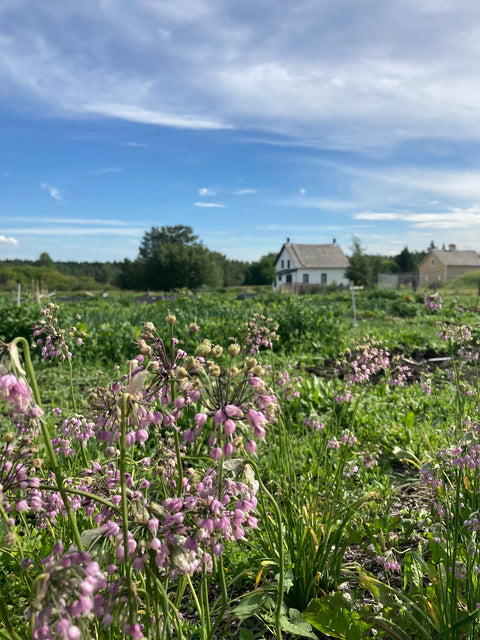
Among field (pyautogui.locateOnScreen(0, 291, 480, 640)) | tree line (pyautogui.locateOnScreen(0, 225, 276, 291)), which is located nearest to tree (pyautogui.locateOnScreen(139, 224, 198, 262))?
tree line (pyautogui.locateOnScreen(0, 225, 276, 291))

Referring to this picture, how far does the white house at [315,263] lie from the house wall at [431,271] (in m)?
11.0

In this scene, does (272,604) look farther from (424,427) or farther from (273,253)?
(273,253)

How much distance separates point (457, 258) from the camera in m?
65.0

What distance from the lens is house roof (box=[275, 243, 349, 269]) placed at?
6272cm

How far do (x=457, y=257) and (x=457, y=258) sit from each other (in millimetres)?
258

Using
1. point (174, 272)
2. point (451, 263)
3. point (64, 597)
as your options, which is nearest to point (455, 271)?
point (451, 263)

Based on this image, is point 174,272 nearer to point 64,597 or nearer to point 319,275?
point 319,275

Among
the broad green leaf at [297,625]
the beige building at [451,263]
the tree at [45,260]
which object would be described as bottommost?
the broad green leaf at [297,625]

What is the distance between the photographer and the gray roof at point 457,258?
64.2m

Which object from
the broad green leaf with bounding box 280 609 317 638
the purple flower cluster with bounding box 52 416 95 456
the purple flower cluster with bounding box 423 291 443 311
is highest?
the purple flower cluster with bounding box 423 291 443 311

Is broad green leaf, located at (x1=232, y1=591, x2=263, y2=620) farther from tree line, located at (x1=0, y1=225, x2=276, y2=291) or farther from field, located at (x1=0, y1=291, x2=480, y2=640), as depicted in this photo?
tree line, located at (x1=0, y1=225, x2=276, y2=291)

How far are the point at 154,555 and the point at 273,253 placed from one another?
8966 cm

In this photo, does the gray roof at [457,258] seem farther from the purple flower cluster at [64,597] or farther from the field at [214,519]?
the purple flower cluster at [64,597]

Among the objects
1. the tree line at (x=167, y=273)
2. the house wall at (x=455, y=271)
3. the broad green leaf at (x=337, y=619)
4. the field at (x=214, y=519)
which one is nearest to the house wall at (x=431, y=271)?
the house wall at (x=455, y=271)
